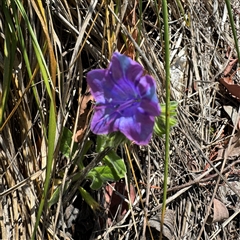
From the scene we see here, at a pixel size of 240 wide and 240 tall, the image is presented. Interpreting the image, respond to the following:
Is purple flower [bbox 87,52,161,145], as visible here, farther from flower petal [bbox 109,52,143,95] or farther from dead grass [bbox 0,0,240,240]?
dead grass [bbox 0,0,240,240]

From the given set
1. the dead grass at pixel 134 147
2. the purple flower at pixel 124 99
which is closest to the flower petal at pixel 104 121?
the purple flower at pixel 124 99

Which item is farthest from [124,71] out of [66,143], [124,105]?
[66,143]

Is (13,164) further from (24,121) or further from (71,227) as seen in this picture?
(71,227)

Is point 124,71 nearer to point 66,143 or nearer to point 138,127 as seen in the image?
point 138,127

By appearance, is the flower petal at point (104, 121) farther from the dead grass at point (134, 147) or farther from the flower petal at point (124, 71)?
the dead grass at point (134, 147)

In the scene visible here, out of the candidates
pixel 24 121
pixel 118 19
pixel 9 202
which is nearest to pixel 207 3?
pixel 118 19
